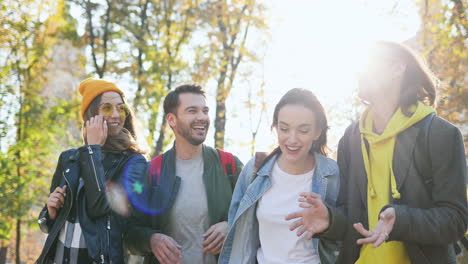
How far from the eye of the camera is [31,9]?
1460cm

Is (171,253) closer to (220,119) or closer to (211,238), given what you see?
(211,238)

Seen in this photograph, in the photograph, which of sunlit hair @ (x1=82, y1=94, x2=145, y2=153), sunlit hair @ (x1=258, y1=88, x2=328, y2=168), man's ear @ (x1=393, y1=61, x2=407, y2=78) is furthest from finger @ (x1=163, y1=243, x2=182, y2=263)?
man's ear @ (x1=393, y1=61, x2=407, y2=78)

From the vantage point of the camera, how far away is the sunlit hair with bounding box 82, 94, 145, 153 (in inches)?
159

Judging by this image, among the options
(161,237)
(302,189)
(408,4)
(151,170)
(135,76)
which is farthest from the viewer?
(135,76)

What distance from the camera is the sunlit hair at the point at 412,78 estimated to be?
9.14 feet

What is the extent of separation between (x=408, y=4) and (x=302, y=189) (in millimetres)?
10784

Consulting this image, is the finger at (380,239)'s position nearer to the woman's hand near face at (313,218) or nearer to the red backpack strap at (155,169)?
the woman's hand near face at (313,218)

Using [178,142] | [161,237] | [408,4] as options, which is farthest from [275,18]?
[161,237]

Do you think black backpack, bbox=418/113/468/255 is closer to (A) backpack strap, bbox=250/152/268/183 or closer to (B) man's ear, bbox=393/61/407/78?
(B) man's ear, bbox=393/61/407/78

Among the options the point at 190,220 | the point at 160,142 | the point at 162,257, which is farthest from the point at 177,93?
the point at 160,142

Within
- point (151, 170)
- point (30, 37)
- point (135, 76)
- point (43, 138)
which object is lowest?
point (43, 138)

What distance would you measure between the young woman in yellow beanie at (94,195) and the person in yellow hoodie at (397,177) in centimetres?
155

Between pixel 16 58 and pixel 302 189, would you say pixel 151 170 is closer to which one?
pixel 302 189

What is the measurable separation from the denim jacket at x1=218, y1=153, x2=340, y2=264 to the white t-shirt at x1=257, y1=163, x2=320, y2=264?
6 cm
